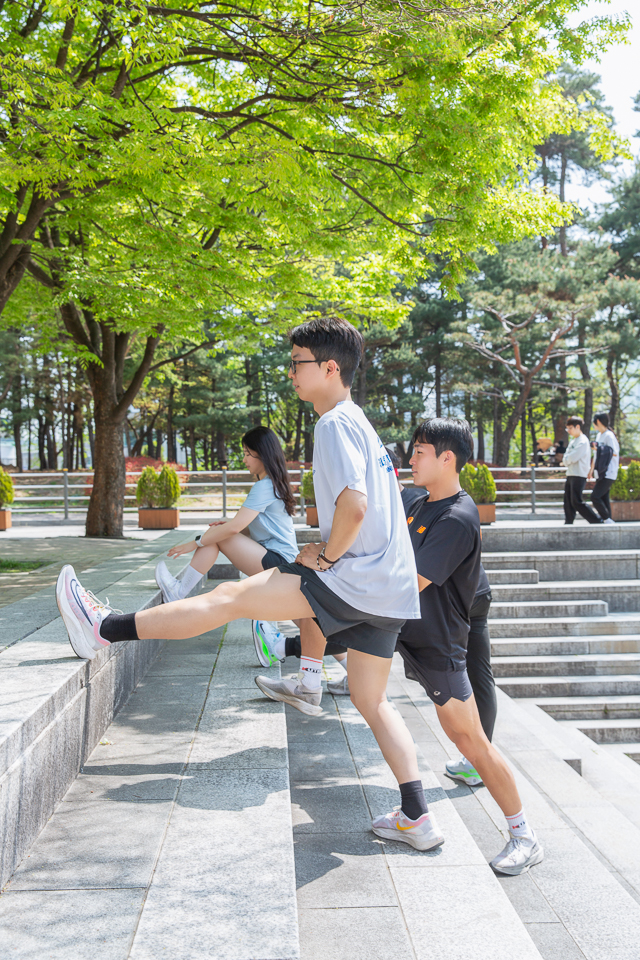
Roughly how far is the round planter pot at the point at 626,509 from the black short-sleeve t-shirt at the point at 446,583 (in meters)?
12.9

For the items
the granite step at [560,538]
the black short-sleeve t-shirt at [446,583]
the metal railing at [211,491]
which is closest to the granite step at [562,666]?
the granite step at [560,538]

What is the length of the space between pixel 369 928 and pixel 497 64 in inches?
266

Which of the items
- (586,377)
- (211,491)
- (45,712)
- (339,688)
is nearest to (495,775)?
(45,712)

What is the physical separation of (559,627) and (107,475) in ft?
26.6

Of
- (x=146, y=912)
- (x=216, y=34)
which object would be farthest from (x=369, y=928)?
(x=216, y=34)

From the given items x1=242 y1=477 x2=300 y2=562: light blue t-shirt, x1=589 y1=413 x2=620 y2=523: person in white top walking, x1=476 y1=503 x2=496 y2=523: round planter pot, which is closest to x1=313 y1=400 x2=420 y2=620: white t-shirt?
x1=242 y1=477 x2=300 y2=562: light blue t-shirt

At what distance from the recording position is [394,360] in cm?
3219

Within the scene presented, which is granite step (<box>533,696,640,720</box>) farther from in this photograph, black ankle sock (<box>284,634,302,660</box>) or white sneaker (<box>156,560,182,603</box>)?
white sneaker (<box>156,560,182,603</box>)

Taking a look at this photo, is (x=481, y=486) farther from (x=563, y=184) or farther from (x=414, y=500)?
(x=563, y=184)

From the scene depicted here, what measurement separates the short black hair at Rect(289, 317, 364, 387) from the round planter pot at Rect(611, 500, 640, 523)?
529 inches

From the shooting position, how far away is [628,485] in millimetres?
14688

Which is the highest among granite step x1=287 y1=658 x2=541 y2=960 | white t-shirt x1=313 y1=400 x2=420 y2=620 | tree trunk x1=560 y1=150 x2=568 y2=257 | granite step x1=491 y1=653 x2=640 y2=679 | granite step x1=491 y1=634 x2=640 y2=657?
tree trunk x1=560 y1=150 x2=568 y2=257

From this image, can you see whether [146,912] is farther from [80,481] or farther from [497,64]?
[80,481]

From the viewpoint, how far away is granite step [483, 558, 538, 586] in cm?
870
